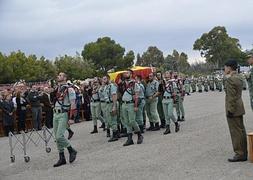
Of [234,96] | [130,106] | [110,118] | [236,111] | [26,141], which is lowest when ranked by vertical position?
[26,141]

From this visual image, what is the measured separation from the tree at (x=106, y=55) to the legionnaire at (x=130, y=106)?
7330 centimetres

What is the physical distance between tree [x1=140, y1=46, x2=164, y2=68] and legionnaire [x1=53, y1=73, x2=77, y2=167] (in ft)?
300

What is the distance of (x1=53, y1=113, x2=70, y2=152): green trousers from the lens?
33.2 ft

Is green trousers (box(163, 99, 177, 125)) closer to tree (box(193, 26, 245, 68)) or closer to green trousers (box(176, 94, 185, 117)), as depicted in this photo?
green trousers (box(176, 94, 185, 117))

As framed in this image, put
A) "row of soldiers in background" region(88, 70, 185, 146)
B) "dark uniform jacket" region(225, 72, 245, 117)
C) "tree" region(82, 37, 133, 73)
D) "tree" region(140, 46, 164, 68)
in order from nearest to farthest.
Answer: "dark uniform jacket" region(225, 72, 245, 117) → "row of soldiers in background" region(88, 70, 185, 146) → "tree" region(82, 37, 133, 73) → "tree" region(140, 46, 164, 68)

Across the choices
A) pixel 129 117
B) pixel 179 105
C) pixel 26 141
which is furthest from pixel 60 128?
pixel 179 105

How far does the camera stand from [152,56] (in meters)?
104

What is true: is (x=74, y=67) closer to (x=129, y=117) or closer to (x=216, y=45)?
(x=216, y=45)

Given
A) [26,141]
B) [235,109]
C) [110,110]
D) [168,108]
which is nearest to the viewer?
[235,109]

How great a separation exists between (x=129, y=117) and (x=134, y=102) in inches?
17.9

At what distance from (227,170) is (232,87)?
5.35ft

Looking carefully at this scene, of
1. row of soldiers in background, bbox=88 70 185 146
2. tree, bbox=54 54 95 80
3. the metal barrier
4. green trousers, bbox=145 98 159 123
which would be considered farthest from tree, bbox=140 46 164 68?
green trousers, bbox=145 98 159 123

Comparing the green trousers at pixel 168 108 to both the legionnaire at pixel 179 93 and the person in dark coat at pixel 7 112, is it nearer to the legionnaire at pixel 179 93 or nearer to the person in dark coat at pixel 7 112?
the legionnaire at pixel 179 93

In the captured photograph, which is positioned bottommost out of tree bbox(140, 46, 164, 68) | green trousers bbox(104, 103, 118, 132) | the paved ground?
the paved ground
